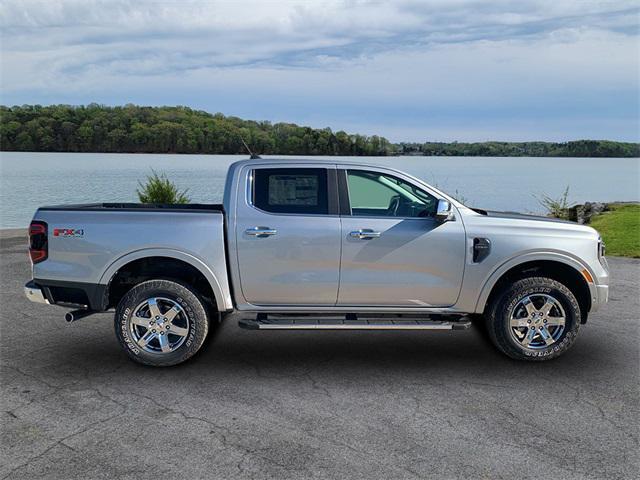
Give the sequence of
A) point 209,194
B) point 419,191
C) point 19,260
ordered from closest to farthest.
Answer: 1. point 419,191
2. point 19,260
3. point 209,194

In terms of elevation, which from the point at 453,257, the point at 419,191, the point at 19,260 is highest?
the point at 419,191

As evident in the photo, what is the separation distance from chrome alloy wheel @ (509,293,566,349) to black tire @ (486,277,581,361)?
29 millimetres

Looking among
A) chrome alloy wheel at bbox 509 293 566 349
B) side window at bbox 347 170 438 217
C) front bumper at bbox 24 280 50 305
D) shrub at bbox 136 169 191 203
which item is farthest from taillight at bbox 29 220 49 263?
shrub at bbox 136 169 191 203

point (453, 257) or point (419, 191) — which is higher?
point (419, 191)

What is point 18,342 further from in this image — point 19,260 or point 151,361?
point 19,260

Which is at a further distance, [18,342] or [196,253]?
[18,342]

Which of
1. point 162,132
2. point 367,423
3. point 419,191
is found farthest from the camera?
point 162,132

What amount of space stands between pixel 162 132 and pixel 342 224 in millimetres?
26823

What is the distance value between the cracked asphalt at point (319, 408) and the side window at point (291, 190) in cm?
148

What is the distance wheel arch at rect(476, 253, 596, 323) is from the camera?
19.4 ft

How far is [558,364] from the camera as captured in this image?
19.4 feet

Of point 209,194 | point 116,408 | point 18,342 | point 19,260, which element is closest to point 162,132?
point 209,194

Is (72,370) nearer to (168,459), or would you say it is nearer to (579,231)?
(168,459)

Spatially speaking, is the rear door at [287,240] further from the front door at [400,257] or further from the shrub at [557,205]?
the shrub at [557,205]
